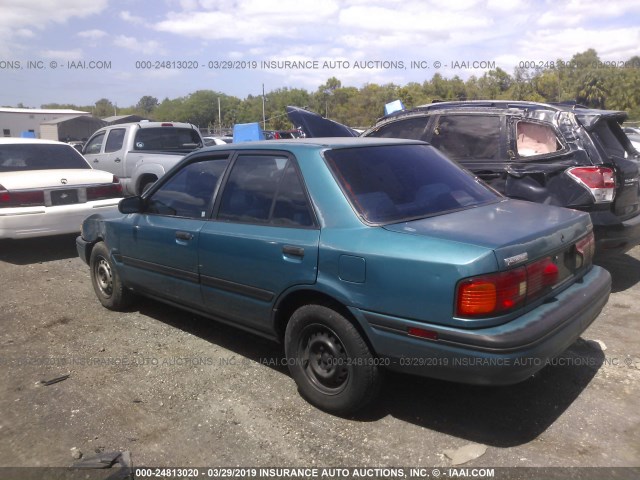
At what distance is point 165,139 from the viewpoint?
33.3 ft

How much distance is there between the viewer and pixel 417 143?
4.05m

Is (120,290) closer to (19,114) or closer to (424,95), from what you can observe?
(424,95)

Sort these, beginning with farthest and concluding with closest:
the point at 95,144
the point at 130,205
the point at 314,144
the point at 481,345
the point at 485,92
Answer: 1. the point at 485,92
2. the point at 95,144
3. the point at 130,205
4. the point at 314,144
5. the point at 481,345

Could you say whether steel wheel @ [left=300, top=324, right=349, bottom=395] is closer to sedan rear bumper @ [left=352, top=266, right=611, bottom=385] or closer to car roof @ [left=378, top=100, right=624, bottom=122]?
sedan rear bumper @ [left=352, top=266, right=611, bottom=385]

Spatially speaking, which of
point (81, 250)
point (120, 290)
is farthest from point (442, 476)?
point (81, 250)

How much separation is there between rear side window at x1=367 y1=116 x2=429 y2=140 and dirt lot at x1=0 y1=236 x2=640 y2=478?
270cm

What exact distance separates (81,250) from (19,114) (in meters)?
61.7

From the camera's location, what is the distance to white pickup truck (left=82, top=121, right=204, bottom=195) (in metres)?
9.27

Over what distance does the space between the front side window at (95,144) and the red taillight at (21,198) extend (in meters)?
3.92

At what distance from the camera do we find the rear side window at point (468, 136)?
5625 millimetres

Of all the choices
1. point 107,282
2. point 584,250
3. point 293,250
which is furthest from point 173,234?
point 584,250

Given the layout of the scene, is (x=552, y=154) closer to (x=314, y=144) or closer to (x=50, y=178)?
(x=314, y=144)

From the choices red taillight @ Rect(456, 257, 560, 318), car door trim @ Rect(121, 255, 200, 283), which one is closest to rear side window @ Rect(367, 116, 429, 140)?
car door trim @ Rect(121, 255, 200, 283)

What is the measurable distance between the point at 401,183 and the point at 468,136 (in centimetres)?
264
